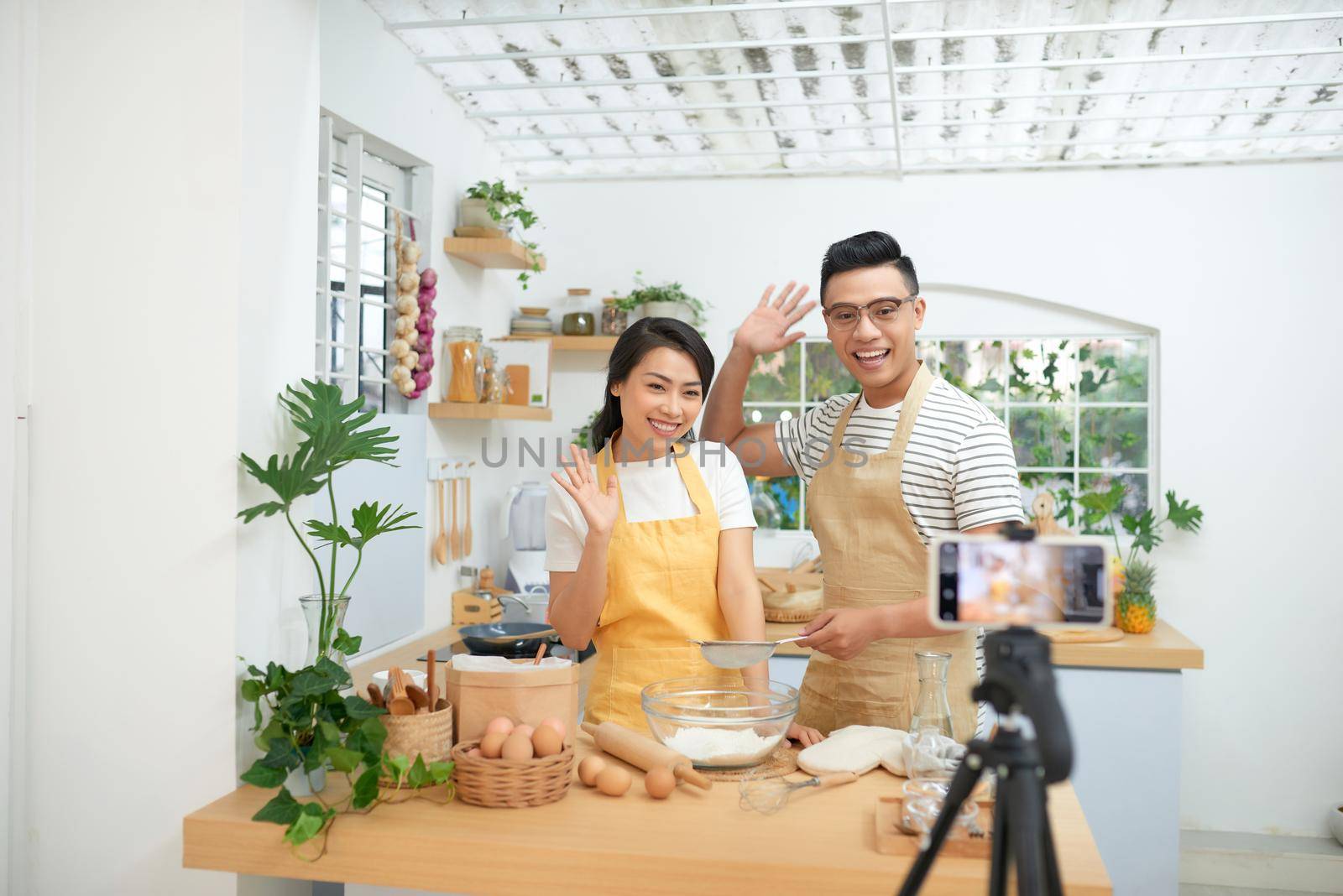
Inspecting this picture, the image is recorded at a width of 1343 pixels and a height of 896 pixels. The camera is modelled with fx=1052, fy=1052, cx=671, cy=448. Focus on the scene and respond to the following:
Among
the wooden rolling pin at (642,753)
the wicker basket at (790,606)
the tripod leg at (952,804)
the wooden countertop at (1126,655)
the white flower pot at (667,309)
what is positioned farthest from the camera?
the white flower pot at (667,309)

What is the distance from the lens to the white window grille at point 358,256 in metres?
3.06

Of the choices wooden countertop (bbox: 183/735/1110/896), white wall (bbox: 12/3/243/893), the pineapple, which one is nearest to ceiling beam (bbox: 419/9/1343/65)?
white wall (bbox: 12/3/243/893)

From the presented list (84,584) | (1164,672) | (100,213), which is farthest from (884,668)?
(1164,672)

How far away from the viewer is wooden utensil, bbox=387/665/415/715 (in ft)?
5.64

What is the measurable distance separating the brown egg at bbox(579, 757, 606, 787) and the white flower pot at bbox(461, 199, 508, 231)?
246cm

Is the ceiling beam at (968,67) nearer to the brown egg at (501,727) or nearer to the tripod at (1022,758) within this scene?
the brown egg at (501,727)

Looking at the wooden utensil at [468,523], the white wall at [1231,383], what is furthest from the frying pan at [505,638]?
the white wall at [1231,383]

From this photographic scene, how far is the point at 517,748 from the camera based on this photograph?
62.7 inches

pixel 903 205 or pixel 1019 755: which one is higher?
pixel 903 205

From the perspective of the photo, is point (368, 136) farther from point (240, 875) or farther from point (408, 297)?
point (240, 875)

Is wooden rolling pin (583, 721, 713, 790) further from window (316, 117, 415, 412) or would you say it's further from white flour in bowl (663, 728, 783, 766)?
window (316, 117, 415, 412)

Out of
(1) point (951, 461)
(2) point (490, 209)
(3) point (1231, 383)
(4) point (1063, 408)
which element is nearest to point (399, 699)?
(1) point (951, 461)

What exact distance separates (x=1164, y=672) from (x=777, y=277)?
6.66 ft

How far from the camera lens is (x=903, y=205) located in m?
4.20
